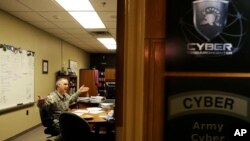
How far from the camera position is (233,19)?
39.9 inches

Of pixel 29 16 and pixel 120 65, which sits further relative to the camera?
pixel 29 16

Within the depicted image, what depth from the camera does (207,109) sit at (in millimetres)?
1018

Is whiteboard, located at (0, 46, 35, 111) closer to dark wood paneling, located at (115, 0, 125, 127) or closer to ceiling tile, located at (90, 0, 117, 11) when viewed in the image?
ceiling tile, located at (90, 0, 117, 11)

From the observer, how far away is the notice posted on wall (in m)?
1.00

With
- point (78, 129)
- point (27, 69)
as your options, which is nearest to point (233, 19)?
point (78, 129)

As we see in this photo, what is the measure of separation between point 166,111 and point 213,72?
230 mm

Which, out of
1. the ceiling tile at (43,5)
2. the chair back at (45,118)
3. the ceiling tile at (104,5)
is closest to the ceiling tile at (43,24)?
the ceiling tile at (43,5)

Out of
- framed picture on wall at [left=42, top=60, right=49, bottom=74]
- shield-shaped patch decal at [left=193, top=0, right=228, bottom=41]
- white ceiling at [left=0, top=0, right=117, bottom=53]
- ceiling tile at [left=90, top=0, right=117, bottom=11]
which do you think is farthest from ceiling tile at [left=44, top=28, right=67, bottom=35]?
shield-shaped patch decal at [left=193, top=0, right=228, bottom=41]

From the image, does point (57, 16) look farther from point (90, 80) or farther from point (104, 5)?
point (90, 80)

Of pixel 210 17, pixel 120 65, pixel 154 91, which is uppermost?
pixel 210 17

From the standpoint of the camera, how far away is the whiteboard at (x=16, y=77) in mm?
4688

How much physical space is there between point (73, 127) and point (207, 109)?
266 cm

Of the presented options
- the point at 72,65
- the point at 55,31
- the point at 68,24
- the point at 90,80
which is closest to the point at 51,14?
the point at 68,24

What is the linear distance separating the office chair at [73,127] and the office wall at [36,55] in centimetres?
183
